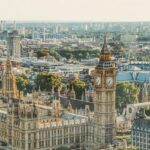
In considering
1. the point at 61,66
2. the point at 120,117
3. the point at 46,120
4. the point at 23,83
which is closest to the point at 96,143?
the point at 46,120

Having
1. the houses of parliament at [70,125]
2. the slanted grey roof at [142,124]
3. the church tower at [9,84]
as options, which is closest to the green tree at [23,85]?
the church tower at [9,84]

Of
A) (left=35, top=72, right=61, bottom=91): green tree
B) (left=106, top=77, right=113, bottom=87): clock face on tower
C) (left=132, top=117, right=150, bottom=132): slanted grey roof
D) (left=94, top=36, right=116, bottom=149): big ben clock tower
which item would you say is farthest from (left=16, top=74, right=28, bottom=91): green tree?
(left=132, top=117, right=150, bottom=132): slanted grey roof

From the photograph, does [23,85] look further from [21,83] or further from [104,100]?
[104,100]

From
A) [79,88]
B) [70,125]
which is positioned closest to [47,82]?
[79,88]

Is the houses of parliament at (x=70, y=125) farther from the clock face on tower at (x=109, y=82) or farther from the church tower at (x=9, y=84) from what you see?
the church tower at (x=9, y=84)

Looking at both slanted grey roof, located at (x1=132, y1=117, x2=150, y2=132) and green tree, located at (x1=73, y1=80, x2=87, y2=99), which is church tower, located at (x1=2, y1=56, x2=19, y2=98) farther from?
slanted grey roof, located at (x1=132, y1=117, x2=150, y2=132)

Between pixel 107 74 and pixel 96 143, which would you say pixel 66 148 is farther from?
pixel 107 74
